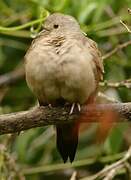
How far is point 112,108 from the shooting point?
3.61m

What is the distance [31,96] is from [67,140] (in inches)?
53.3

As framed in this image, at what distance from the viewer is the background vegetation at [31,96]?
15.4 ft

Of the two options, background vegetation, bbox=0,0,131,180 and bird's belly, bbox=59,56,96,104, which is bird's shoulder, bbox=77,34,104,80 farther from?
background vegetation, bbox=0,0,131,180

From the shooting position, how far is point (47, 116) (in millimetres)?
3688

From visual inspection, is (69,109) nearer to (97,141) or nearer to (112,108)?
(112,108)

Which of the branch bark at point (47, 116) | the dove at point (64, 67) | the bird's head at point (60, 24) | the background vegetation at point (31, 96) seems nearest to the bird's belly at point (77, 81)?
the dove at point (64, 67)

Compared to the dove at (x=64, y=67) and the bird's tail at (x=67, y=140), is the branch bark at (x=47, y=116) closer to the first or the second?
the dove at (x=64, y=67)

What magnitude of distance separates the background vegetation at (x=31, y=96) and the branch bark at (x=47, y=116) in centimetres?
77

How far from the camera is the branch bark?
3596 millimetres

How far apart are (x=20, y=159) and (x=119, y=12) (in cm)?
101

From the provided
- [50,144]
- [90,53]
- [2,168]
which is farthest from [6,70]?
[90,53]

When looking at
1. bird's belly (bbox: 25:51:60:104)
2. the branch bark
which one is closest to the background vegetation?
bird's belly (bbox: 25:51:60:104)

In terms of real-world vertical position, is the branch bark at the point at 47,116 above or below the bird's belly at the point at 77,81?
below

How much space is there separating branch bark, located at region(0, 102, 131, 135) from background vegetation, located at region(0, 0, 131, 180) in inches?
30.3
